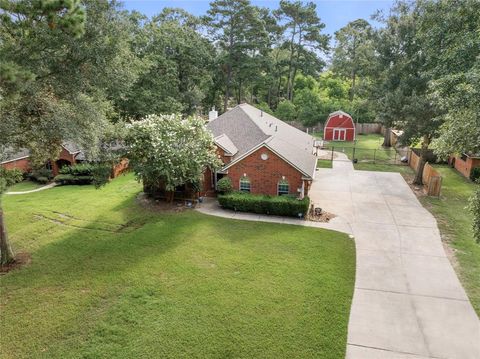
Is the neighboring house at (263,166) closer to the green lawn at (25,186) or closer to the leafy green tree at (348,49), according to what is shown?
the green lawn at (25,186)

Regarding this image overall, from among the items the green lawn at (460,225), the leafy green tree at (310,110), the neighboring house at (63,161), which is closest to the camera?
the green lawn at (460,225)

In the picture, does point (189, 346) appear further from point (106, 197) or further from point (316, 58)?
point (316, 58)

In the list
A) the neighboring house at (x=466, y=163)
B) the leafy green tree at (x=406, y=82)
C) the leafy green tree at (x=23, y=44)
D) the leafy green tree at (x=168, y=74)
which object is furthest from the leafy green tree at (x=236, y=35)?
the leafy green tree at (x=23, y=44)

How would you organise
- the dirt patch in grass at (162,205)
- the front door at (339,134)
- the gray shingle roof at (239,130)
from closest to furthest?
1. the dirt patch in grass at (162,205)
2. the gray shingle roof at (239,130)
3. the front door at (339,134)

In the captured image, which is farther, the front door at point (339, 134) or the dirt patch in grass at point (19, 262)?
the front door at point (339, 134)

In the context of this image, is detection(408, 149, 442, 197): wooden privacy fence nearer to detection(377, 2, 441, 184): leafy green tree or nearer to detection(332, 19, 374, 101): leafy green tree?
detection(377, 2, 441, 184): leafy green tree

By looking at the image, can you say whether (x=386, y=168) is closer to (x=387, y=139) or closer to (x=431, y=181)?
(x=431, y=181)

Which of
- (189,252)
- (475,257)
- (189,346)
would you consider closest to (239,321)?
(189,346)
